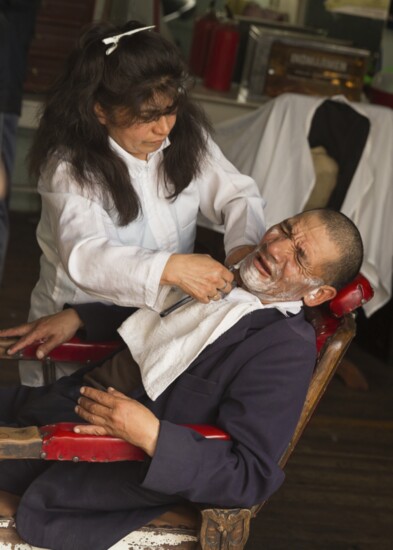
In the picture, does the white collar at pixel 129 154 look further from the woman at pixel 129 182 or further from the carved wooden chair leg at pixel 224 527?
the carved wooden chair leg at pixel 224 527

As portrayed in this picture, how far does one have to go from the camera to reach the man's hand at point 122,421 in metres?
1.77

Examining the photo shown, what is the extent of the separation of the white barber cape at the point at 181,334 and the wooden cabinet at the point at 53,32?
11.1ft

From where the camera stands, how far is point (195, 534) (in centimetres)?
192

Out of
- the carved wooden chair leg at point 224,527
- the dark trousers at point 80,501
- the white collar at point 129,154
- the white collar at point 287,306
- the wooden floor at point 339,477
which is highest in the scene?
the white collar at point 129,154

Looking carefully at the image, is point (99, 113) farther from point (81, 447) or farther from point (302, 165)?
point (302, 165)

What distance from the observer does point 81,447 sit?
178 cm

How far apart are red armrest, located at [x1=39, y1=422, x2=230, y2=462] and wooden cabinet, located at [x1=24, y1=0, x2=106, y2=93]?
12.2 ft

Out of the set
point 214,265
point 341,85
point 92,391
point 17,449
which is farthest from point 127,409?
point 341,85

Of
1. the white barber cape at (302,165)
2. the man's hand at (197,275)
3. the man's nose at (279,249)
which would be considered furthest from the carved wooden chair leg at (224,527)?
the white barber cape at (302,165)

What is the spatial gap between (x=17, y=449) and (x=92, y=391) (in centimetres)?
19

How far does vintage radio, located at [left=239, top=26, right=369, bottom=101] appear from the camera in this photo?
15.1 feet

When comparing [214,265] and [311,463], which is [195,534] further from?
[311,463]

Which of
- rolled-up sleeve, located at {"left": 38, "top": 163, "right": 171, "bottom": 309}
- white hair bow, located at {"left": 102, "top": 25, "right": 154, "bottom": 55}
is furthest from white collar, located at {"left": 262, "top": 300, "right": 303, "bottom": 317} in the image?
white hair bow, located at {"left": 102, "top": 25, "right": 154, "bottom": 55}

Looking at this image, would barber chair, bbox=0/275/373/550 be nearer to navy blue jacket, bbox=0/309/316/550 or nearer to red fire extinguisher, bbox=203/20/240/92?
navy blue jacket, bbox=0/309/316/550
